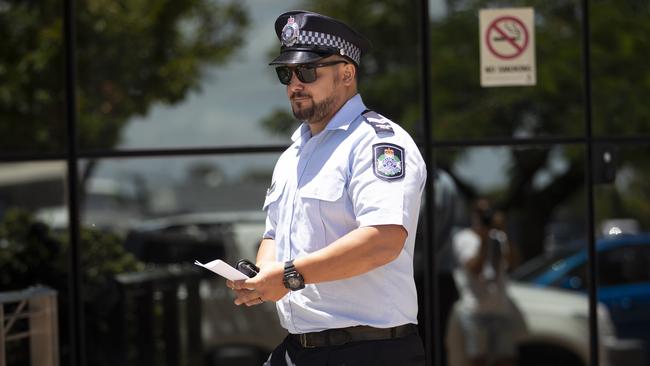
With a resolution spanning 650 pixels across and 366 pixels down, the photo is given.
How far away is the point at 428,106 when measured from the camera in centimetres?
518

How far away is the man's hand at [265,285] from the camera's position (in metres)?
2.74

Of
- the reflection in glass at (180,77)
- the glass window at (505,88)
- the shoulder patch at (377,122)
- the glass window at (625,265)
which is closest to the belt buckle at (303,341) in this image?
the shoulder patch at (377,122)

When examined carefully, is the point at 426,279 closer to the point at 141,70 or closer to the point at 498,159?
the point at 498,159

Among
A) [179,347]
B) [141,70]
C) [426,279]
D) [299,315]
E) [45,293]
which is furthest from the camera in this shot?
[141,70]

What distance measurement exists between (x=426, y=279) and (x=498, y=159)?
1.31 metres

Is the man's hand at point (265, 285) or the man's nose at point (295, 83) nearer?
the man's hand at point (265, 285)

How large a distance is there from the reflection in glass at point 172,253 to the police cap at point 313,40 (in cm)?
289

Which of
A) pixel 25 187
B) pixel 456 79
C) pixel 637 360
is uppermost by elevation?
pixel 456 79

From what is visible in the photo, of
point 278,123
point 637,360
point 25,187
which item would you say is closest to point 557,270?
point 637,360

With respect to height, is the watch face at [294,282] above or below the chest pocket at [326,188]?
below

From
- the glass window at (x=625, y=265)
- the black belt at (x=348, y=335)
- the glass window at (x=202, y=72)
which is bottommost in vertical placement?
the glass window at (x=625, y=265)

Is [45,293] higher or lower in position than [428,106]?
lower

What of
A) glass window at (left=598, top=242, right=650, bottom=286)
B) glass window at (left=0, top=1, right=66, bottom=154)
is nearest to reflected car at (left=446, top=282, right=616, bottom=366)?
glass window at (left=598, top=242, right=650, bottom=286)

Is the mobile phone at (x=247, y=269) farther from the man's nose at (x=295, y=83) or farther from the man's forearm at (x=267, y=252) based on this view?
the man's nose at (x=295, y=83)
